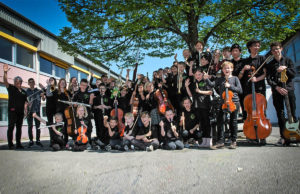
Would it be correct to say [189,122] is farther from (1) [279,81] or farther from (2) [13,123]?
(2) [13,123]

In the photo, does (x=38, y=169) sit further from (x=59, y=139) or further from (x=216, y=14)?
(x=216, y=14)

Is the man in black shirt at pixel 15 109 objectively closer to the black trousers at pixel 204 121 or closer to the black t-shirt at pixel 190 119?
the black t-shirt at pixel 190 119

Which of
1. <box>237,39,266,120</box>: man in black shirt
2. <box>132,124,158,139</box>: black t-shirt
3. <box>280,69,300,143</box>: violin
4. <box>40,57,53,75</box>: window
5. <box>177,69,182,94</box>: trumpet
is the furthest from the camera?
<box>40,57,53,75</box>: window

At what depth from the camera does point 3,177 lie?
244cm

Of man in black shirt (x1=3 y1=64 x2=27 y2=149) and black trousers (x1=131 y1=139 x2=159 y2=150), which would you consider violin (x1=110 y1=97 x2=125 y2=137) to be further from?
man in black shirt (x1=3 y1=64 x2=27 y2=149)

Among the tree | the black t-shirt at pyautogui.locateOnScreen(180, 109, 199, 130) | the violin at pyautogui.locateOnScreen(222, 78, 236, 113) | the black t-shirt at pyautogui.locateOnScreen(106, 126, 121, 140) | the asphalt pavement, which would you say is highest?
the tree

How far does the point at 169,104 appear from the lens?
16.6ft

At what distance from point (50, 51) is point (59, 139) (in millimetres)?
9935

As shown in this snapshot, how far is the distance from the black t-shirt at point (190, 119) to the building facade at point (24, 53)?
4.48m

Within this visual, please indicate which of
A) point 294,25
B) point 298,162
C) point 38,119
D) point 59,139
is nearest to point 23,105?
point 38,119

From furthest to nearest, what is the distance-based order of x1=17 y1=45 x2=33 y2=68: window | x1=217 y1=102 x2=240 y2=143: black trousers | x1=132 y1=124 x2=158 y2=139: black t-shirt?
x1=17 y1=45 x2=33 y2=68: window, x1=132 y1=124 x2=158 y2=139: black t-shirt, x1=217 y1=102 x2=240 y2=143: black trousers

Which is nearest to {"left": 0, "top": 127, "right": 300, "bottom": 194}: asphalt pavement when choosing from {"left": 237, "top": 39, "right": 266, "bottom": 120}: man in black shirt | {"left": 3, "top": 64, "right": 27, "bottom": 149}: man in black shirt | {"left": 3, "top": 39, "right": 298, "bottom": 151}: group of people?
{"left": 3, "top": 39, "right": 298, "bottom": 151}: group of people

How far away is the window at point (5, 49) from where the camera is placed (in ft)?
30.5

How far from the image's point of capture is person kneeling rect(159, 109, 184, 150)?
4180 mm
